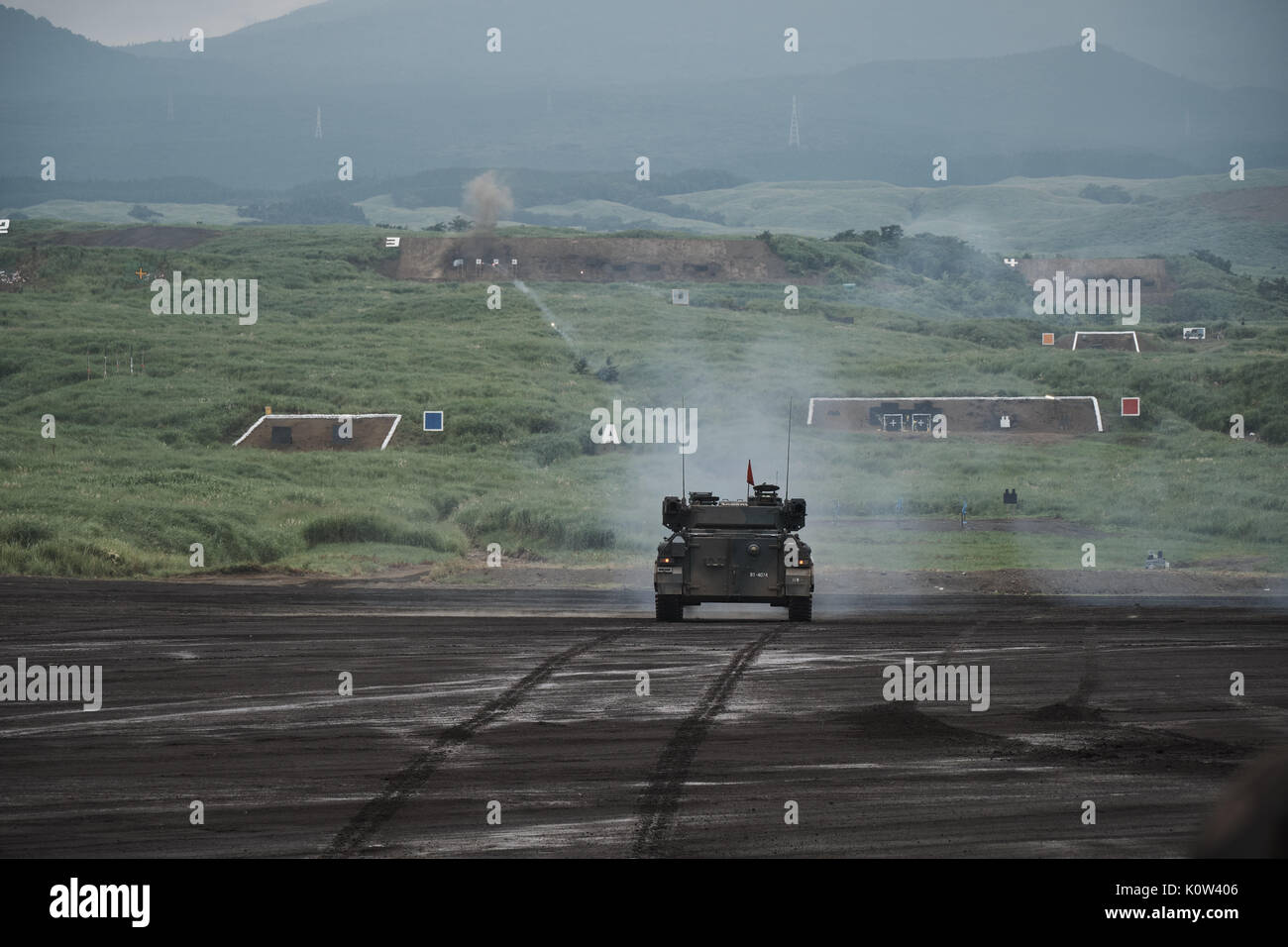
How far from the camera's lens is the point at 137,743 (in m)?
16.9

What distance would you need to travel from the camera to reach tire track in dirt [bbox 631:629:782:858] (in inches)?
499

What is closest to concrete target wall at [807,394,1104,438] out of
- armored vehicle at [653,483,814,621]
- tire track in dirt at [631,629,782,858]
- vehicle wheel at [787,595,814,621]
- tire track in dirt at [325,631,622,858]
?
vehicle wheel at [787,595,814,621]

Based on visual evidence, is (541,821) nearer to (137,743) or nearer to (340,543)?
(137,743)

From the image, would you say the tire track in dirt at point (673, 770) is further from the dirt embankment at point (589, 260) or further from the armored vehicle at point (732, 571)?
the dirt embankment at point (589, 260)

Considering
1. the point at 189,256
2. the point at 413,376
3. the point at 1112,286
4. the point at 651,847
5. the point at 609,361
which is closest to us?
the point at 651,847

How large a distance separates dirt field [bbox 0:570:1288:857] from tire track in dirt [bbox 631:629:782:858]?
0.13ft

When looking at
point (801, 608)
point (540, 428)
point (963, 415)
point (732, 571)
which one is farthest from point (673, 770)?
point (963, 415)

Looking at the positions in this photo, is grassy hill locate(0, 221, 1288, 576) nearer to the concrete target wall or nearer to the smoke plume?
the concrete target wall

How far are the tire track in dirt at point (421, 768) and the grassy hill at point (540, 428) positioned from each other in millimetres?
22866

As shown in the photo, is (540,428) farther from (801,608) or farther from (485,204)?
(485,204)

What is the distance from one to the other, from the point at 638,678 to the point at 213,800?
8.58 meters

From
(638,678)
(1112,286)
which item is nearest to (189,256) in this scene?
(1112,286)

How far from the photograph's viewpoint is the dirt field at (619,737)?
42.3ft

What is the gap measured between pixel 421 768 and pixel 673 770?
2.37 m
